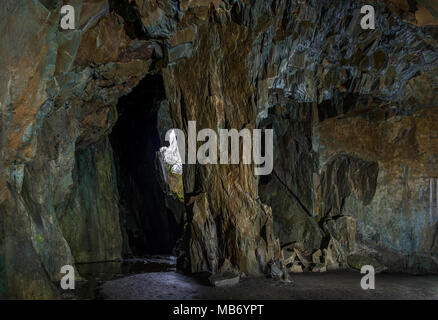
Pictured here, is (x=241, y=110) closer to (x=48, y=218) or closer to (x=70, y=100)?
(x=70, y=100)

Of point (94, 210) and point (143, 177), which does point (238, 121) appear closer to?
point (94, 210)

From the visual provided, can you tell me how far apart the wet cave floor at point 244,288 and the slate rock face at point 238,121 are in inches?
31.9

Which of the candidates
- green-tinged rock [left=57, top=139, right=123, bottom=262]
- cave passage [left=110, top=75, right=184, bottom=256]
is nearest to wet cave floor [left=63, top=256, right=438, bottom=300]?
green-tinged rock [left=57, top=139, right=123, bottom=262]

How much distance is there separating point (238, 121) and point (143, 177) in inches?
327

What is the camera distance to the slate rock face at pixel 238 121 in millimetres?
6113

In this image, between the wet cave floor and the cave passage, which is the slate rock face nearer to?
the wet cave floor

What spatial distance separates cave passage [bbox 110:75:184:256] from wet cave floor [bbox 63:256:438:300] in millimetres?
5949

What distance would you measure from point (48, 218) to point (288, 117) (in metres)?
8.40

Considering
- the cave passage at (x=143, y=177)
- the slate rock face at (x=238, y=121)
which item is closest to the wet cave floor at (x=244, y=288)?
the slate rock face at (x=238, y=121)

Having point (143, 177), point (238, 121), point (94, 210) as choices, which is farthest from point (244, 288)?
point (143, 177)

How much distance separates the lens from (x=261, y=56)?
9500mm

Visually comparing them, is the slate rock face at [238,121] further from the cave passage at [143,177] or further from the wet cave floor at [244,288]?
the cave passage at [143,177]

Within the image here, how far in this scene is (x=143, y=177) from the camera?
16.3m
